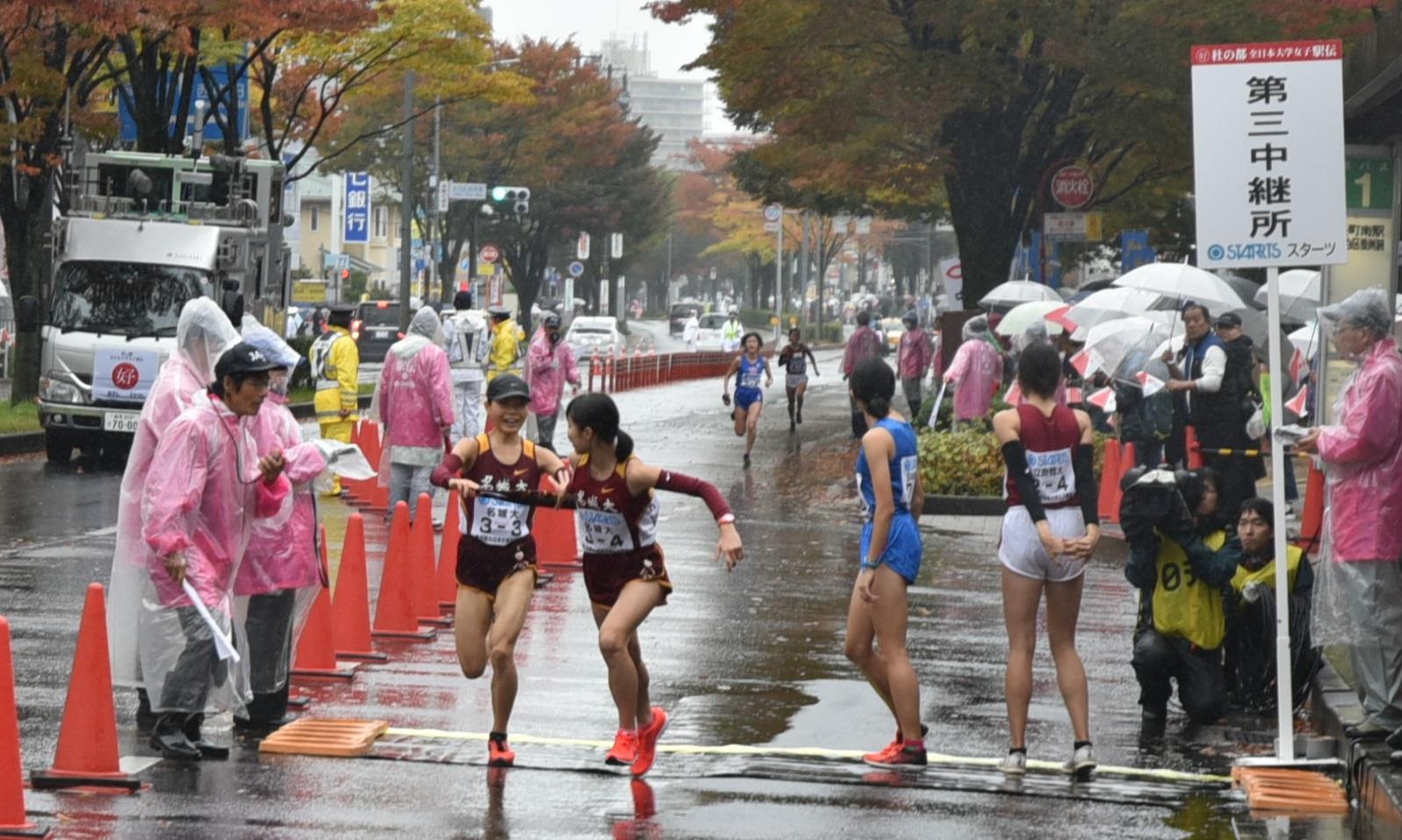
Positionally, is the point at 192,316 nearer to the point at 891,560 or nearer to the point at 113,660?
→ the point at 113,660

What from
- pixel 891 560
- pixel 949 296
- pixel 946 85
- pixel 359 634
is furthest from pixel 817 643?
pixel 949 296

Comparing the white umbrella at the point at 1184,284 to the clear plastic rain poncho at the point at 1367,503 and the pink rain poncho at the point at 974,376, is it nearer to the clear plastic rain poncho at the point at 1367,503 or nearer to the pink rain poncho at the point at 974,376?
the pink rain poncho at the point at 974,376

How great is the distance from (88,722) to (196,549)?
1035 mm

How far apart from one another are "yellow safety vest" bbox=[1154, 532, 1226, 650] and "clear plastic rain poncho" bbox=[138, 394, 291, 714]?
4.30 m

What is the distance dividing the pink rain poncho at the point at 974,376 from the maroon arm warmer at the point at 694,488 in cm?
1559

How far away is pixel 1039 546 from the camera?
921cm

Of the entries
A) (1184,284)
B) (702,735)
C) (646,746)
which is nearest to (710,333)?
(1184,284)

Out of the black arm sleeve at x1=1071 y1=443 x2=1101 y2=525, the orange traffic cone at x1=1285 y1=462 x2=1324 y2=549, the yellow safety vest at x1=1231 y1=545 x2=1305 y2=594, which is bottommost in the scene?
the orange traffic cone at x1=1285 y1=462 x2=1324 y2=549

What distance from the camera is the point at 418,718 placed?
33.7 ft

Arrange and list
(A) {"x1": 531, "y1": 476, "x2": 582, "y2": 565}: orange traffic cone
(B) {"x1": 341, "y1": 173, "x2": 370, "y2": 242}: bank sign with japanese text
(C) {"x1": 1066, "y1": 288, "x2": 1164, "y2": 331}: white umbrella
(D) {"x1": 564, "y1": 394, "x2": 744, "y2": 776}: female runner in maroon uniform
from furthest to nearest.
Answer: (B) {"x1": 341, "y1": 173, "x2": 370, "y2": 242}: bank sign with japanese text, (C) {"x1": 1066, "y1": 288, "x2": 1164, "y2": 331}: white umbrella, (A) {"x1": 531, "y1": 476, "x2": 582, "y2": 565}: orange traffic cone, (D) {"x1": 564, "y1": 394, "x2": 744, "y2": 776}: female runner in maroon uniform

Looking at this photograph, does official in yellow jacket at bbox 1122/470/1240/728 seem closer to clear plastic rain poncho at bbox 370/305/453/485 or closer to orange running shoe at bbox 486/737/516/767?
orange running shoe at bbox 486/737/516/767

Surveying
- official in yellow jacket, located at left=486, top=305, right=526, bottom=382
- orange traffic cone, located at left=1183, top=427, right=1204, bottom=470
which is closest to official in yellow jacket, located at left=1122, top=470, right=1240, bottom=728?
orange traffic cone, located at left=1183, top=427, right=1204, bottom=470

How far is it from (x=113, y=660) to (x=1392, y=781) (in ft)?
17.5

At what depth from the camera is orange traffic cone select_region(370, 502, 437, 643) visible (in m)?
12.7
